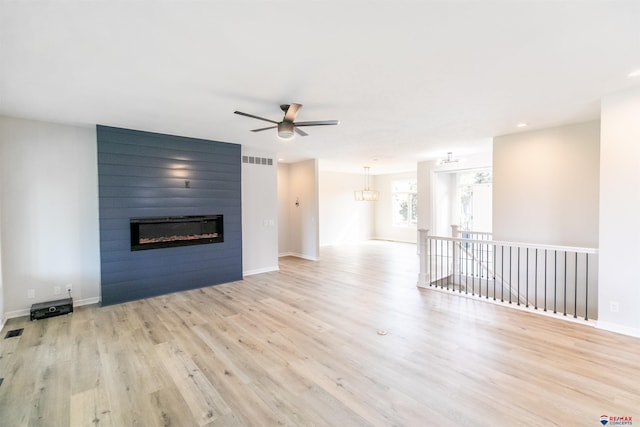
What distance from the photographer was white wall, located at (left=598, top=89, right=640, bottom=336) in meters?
3.24

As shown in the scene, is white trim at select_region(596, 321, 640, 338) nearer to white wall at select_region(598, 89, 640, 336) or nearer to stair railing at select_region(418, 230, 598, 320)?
white wall at select_region(598, 89, 640, 336)

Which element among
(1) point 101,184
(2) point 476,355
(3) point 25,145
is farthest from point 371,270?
(3) point 25,145

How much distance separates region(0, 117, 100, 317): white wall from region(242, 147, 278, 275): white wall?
2.62 m

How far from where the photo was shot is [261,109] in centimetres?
374

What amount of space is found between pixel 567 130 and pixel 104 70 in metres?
6.45

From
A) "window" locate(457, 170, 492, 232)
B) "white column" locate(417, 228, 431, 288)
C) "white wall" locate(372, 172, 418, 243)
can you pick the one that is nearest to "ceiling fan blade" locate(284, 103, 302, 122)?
"white column" locate(417, 228, 431, 288)

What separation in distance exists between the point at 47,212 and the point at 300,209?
5357 millimetres

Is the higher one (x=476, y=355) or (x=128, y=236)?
(x=128, y=236)

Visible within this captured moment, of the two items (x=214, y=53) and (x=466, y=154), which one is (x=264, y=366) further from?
(x=466, y=154)

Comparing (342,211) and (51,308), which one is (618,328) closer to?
(51,308)

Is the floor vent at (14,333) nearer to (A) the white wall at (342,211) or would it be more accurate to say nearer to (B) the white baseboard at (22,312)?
(B) the white baseboard at (22,312)

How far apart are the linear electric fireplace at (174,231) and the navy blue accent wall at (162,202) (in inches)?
3.4

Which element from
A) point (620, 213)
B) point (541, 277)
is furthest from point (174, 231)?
point (541, 277)

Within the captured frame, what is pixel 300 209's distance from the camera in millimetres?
8305
